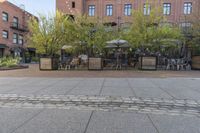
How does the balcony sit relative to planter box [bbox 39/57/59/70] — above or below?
above

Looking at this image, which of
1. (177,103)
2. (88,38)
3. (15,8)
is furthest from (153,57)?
(15,8)

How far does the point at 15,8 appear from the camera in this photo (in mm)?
38938

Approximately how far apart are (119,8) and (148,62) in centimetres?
2124

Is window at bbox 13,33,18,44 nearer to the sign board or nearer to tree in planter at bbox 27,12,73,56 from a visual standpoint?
tree in planter at bbox 27,12,73,56

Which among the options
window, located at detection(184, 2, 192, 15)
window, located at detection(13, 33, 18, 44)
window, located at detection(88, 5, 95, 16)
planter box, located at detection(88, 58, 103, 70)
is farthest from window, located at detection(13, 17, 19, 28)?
window, located at detection(184, 2, 192, 15)

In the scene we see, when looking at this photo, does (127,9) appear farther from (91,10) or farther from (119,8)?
(91,10)

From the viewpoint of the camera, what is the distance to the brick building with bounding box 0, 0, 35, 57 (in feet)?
113

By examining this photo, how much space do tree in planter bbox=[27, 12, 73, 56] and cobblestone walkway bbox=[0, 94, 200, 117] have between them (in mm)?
14011

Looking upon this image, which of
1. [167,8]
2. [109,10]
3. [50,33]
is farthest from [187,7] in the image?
[50,33]

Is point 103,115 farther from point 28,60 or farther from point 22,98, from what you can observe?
point 28,60

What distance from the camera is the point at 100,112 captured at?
5004 mm

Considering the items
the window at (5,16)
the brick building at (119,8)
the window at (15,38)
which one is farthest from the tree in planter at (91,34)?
the window at (15,38)

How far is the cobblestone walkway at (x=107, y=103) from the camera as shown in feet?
17.3

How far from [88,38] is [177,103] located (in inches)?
581
